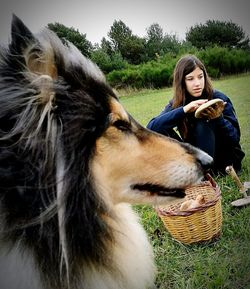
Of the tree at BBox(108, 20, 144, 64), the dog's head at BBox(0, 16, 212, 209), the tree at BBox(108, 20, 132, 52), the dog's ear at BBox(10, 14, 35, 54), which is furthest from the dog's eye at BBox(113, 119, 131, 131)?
the tree at BBox(108, 20, 144, 64)

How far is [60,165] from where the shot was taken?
4.44 feet

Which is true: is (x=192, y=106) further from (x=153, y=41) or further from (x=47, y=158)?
(x=153, y=41)

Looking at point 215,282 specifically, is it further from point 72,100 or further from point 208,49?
point 208,49

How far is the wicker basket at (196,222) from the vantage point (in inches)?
90.4

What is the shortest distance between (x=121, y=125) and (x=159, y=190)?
37 centimetres

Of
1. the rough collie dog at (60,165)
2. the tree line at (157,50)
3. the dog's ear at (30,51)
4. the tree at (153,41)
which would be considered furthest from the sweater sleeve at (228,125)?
the tree at (153,41)

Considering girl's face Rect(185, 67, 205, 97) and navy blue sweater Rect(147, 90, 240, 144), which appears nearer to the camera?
navy blue sweater Rect(147, 90, 240, 144)

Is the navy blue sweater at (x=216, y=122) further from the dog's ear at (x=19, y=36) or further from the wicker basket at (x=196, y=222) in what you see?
the dog's ear at (x=19, y=36)

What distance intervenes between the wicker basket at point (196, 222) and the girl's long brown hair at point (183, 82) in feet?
3.28

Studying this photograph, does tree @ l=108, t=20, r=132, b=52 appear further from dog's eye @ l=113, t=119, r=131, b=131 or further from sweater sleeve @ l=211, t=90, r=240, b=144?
dog's eye @ l=113, t=119, r=131, b=131

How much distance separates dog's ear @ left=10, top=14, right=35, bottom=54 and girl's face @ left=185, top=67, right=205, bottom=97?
217cm

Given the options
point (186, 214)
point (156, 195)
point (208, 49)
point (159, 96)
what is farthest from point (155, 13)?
point (156, 195)

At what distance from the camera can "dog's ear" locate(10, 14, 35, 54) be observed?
1264mm

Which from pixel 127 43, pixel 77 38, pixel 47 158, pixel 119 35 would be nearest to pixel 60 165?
pixel 47 158
